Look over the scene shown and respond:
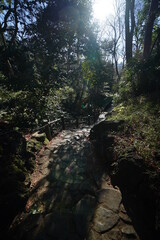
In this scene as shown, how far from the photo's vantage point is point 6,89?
464 cm

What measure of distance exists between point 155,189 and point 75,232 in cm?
146

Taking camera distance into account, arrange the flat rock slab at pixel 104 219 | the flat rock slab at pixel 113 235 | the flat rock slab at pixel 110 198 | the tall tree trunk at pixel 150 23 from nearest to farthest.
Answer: the flat rock slab at pixel 113 235 → the flat rock slab at pixel 104 219 → the flat rock slab at pixel 110 198 → the tall tree trunk at pixel 150 23

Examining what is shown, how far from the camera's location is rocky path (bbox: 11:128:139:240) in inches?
76.3

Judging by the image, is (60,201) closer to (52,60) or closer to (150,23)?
(52,60)

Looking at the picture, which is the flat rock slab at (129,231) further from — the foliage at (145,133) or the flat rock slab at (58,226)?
the foliage at (145,133)

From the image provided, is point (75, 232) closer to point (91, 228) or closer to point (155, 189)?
point (91, 228)

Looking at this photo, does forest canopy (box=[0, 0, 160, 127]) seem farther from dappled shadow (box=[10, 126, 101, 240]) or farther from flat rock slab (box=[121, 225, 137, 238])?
flat rock slab (box=[121, 225, 137, 238])

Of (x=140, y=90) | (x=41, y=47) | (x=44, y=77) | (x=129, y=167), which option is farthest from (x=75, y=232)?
(x=41, y=47)

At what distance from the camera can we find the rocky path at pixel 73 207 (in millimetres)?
1938

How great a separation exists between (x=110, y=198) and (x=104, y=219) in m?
0.44

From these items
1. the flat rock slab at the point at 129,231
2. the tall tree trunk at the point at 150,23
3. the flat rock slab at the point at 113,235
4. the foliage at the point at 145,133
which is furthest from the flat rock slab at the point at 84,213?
the tall tree trunk at the point at 150,23

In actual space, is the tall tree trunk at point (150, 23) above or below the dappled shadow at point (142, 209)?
above

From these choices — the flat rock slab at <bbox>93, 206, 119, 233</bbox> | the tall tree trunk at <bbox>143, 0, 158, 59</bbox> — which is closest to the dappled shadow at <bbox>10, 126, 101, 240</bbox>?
the flat rock slab at <bbox>93, 206, 119, 233</bbox>

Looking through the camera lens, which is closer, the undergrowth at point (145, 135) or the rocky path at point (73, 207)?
the rocky path at point (73, 207)
